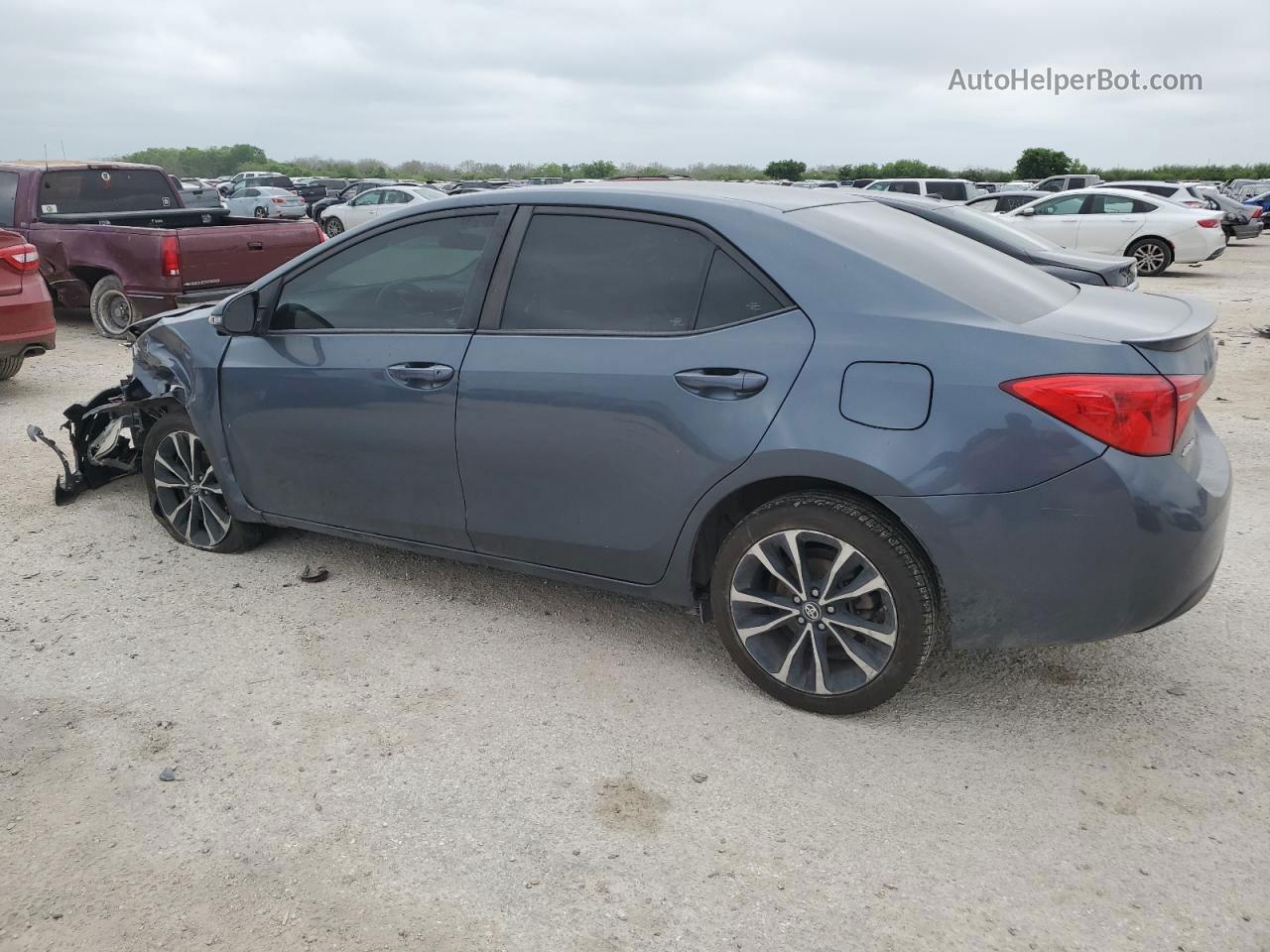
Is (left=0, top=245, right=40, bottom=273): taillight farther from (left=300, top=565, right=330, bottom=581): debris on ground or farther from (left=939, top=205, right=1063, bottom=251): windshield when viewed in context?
(left=939, top=205, right=1063, bottom=251): windshield

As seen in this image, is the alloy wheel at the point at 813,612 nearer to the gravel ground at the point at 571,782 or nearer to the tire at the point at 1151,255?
the gravel ground at the point at 571,782

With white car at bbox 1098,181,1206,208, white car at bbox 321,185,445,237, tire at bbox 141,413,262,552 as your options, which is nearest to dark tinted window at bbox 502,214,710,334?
tire at bbox 141,413,262,552

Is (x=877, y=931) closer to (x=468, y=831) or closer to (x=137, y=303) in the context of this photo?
(x=468, y=831)

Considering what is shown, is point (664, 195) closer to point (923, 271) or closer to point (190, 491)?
point (923, 271)

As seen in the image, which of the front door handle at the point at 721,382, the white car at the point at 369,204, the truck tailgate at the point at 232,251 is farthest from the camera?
the white car at the point at 369,204

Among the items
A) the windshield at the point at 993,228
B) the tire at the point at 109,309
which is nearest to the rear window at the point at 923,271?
the windshield at the point at 993,228

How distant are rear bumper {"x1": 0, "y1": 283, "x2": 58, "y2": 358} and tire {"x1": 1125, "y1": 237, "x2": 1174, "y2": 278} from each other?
1745 centimetres

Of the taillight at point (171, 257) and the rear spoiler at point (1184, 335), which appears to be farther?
the taillight at point (171, 257)

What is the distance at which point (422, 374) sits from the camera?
3.95 meters

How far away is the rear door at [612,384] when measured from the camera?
3389mm

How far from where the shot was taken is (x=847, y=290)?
330 cm

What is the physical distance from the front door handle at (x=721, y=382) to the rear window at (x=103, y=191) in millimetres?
10423

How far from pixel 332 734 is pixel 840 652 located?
1.66 m

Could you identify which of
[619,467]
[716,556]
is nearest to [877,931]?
[716,556]
